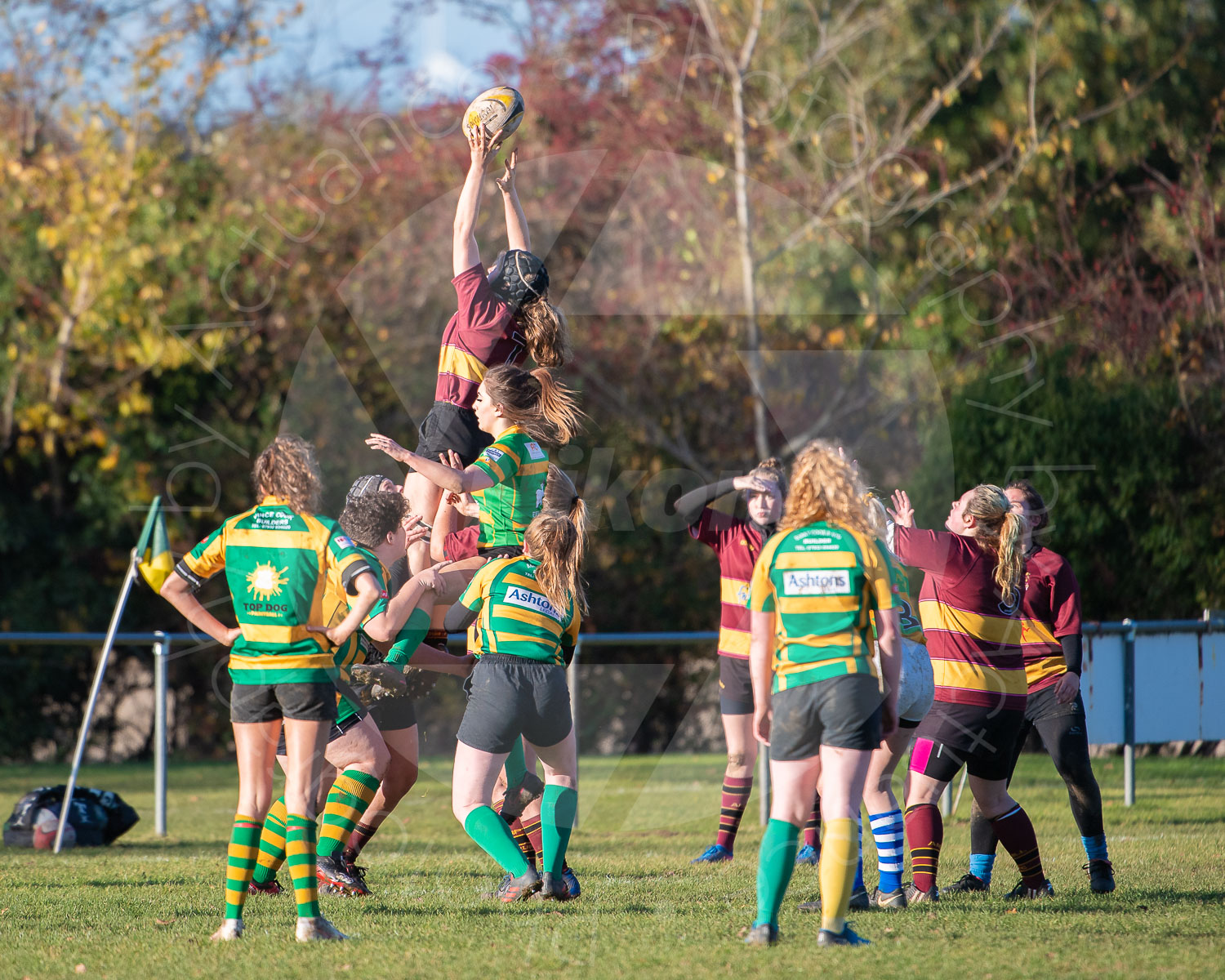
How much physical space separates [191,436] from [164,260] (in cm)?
193

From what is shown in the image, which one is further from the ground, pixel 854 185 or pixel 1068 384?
pixel 854 185

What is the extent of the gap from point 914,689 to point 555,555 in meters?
1.75

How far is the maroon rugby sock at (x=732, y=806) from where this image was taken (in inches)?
271

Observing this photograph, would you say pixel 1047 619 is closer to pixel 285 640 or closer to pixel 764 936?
pixel 764 936

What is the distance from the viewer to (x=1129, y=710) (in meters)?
9.14

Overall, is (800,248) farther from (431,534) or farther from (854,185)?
(431,534)

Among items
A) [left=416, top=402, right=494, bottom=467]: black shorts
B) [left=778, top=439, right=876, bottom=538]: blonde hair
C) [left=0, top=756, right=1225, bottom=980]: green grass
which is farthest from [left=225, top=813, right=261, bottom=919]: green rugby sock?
[left=778, top=439, right=876, bottom=538]: blonde hair

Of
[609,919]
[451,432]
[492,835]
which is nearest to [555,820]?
[492,835]

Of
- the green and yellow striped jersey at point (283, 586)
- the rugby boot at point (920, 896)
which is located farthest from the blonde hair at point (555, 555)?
the rugby boot at point (920, 896)

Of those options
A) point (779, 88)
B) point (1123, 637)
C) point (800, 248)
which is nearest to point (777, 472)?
point (1123, 637)

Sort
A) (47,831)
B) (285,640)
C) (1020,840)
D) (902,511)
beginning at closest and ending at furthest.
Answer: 1. (285,640)
2. (902,511)
3. (1020,840)
4. (47,831)

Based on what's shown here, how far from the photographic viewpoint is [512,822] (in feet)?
19.9

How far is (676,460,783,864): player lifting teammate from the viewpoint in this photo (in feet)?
21.0

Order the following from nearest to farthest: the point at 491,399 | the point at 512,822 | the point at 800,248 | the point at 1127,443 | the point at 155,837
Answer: the point at 491,399, the point at 512,822, the point at 155,837, the point at 1127,443, the point at 800,248
